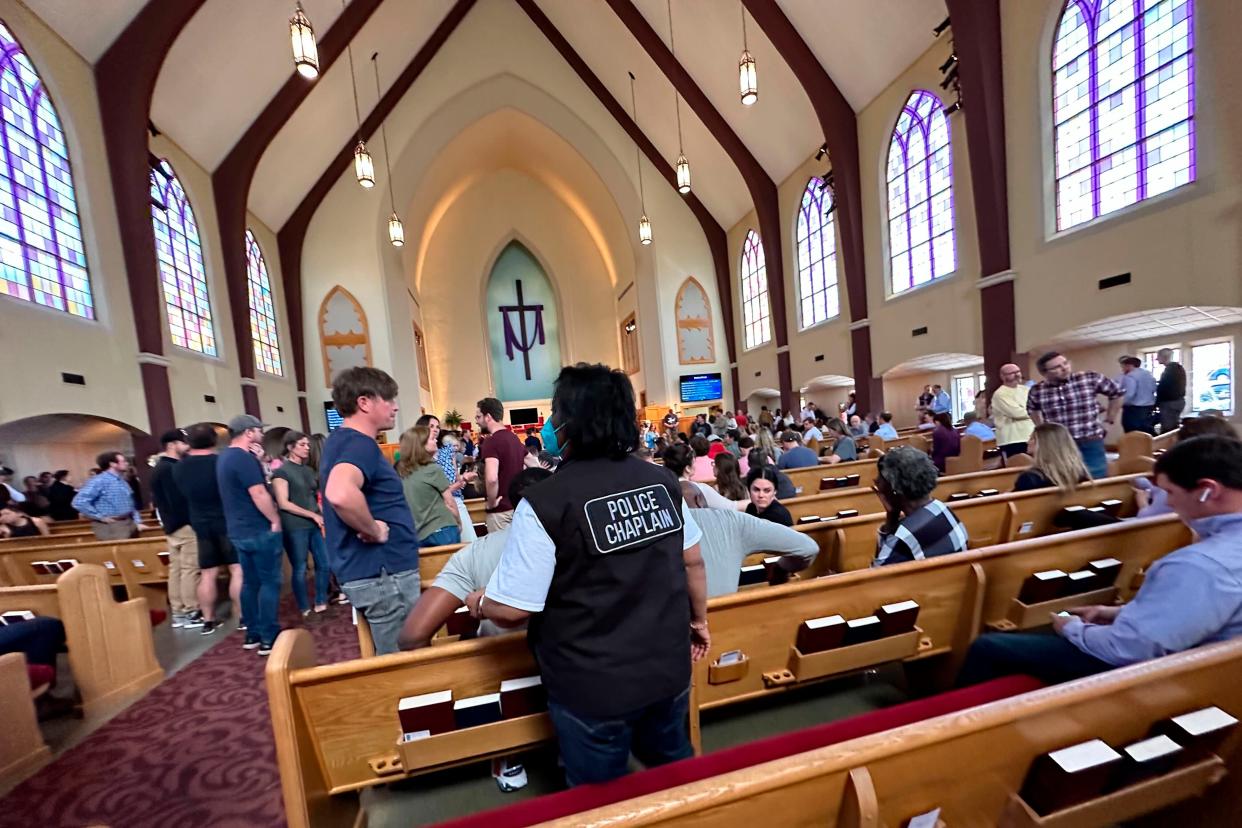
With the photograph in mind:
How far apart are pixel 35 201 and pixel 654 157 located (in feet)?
40.1

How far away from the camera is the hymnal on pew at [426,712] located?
53.4 inches

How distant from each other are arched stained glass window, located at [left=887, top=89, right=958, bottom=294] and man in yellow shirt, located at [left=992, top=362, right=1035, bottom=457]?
202 inches

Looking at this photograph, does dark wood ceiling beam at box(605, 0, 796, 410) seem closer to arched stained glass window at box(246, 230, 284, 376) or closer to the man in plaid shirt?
arched stained glass window at box(246, 230, 284, 376)

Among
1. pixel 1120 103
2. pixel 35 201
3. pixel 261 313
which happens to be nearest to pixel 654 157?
pixel 1120 103

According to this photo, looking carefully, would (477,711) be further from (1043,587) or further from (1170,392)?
(1170,392)

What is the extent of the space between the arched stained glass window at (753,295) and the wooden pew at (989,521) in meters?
11.4

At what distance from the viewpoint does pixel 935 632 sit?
1.93 meters

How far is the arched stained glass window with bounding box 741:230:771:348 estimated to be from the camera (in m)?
14.2

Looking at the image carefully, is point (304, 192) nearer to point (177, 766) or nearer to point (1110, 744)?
point (177, 766)

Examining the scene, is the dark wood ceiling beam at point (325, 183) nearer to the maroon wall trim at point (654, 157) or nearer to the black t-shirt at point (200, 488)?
the maroon wall trim at point (654, 157)

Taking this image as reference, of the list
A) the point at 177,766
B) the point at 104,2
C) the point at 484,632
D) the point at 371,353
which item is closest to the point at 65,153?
the point at 104,2

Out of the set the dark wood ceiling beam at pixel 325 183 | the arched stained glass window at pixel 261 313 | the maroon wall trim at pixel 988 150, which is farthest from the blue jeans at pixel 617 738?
the dark wood ceiling beam at pixel 325 183

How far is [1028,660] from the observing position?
4.90 ft

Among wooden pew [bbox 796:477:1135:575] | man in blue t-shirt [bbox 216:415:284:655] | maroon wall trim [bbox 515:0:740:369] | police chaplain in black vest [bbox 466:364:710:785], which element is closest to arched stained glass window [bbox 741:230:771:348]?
maroon wall trim [bbox 515:0:740:369]
